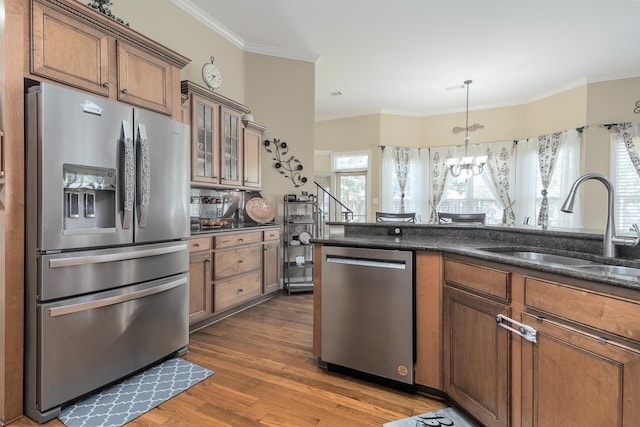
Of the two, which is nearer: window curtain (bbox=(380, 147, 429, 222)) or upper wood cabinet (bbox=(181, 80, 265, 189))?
upper wood cabinet (bbox=(181, 80, 265, 189))

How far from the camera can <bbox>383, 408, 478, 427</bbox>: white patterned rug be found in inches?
67.0

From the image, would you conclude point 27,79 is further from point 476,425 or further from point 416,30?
point 416,30

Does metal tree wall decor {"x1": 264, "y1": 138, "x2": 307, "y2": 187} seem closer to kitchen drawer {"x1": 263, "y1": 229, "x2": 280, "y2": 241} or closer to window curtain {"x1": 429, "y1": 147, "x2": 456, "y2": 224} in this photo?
kitchen drawer {"x1": 263, "y1": 229, "x2": 280, "y2": 241}

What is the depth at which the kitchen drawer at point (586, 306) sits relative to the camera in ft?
3.43

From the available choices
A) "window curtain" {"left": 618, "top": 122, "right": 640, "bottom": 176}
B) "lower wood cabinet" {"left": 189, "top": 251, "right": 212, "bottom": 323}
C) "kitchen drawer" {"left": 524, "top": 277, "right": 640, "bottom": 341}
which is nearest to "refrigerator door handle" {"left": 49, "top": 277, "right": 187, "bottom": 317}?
"lower wood cabinet" {"left": 189, "top": 251, "right": 212, "bottom": 323}

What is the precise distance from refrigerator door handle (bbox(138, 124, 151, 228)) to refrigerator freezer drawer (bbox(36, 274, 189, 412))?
487mm

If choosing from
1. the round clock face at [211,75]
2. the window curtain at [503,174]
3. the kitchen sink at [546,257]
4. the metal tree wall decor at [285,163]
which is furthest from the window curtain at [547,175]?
the round clock face at [211,75]

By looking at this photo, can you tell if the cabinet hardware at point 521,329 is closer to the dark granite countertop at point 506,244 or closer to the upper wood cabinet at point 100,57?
the dark granite countertop at point 506,244

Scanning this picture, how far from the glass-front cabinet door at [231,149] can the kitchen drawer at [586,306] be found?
306 centimetres

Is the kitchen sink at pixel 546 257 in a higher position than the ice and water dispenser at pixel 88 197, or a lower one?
lower

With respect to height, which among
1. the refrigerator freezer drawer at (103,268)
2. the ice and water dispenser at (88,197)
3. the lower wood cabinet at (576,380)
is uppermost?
the ice and water dispenser at (88,197)

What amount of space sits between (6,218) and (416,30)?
4146mm

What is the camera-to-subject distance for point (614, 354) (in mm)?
1079

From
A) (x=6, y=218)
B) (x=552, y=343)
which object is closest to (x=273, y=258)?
(x=6, y=218)
